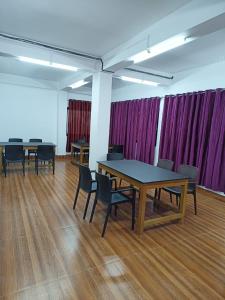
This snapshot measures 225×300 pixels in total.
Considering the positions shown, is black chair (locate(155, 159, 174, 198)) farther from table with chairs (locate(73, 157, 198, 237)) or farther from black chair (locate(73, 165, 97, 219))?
black chair (locate(73, 165, 97, 219))

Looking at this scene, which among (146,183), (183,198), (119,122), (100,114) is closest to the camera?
(146,183)

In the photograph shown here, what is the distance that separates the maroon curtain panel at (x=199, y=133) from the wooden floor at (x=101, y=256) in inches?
47.4

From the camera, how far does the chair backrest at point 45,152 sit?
527cm

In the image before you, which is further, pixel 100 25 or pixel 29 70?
pixel 29 70

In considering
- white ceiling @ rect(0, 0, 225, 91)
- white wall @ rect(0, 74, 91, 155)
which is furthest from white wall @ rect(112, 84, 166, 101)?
white wall @ rect(0, 74, 91, 155)

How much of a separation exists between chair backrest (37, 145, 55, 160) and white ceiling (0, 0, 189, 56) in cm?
245

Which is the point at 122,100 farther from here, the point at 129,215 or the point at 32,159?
the point at 129,215

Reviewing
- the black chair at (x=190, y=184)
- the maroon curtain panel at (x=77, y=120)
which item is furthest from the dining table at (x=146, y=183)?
the maroon curtain panel at (x=77, y=120)

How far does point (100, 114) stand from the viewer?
473 centimetres

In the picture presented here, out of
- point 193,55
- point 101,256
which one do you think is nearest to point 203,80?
point 193,55

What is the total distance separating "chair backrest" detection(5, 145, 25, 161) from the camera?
491 centimetres

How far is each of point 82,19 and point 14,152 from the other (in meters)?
3.38

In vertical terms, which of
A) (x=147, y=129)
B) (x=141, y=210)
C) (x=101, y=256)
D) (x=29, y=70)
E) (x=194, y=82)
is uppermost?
(x=29, y=70)

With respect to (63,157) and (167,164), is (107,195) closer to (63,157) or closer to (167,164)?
(167,164)
